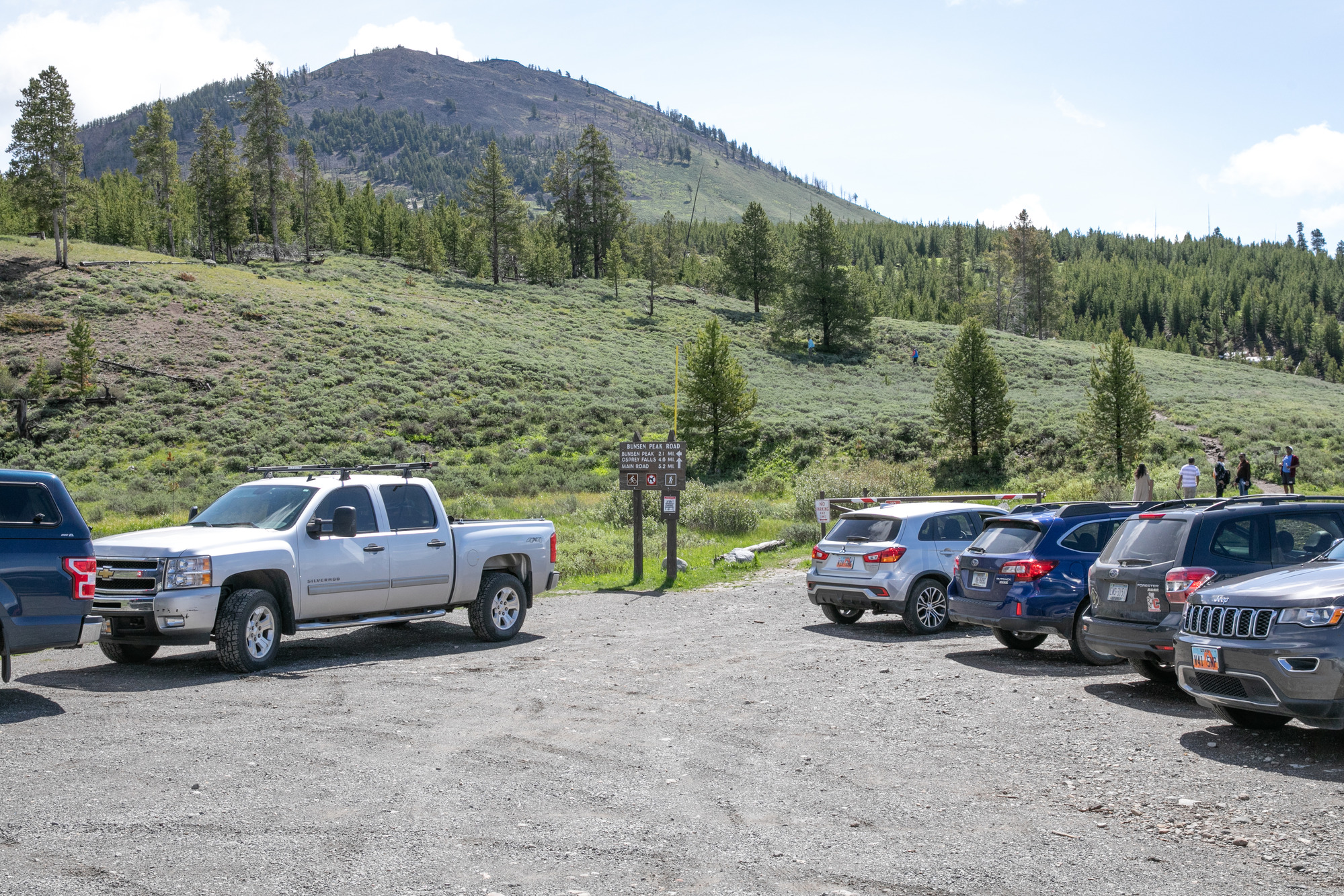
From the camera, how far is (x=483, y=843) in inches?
204

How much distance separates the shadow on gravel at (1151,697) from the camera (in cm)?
841

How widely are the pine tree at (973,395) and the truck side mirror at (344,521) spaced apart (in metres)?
37.3

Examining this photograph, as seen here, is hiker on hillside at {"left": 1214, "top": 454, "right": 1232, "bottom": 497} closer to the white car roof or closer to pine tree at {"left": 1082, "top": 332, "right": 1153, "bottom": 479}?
pine tree at {"left": 1082, "top": 332, "right": 1153, "bottom": 479}

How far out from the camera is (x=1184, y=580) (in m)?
8.41

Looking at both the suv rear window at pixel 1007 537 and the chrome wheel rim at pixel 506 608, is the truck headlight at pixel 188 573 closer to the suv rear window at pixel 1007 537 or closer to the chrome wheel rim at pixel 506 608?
the chrome wheel rim at pixel 506 608

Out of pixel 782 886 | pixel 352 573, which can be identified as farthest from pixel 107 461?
pixel 782 886

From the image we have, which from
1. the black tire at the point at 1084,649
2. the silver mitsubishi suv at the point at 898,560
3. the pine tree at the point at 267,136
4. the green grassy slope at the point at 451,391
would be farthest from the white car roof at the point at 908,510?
the pine tree at the point at 267,136

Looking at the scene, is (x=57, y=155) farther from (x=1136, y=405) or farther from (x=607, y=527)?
(x=1136, y=405)

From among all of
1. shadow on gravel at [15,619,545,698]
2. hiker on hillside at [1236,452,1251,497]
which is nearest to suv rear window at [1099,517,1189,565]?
shadow on gravel at [15,619,545,698]

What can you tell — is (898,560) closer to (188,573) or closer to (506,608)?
(506,608)

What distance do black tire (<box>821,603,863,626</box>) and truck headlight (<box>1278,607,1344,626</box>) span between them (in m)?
7.59

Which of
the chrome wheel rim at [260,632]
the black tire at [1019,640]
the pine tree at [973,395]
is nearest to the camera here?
the chrome wheel rim at [260,632]

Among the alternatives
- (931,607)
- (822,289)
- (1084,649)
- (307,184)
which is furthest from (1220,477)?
A: (307,184)

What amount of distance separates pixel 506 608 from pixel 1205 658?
8.32 metres
